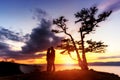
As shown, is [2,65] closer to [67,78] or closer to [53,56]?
[53,56]

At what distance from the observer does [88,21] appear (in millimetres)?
43188

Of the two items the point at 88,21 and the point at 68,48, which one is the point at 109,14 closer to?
the point at 88,21

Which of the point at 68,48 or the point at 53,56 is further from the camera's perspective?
the point at 68,48

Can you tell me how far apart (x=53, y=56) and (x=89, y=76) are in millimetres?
5306

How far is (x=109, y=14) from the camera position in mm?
44469

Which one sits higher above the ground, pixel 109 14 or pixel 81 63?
pixel 109 14

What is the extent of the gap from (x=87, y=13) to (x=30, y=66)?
15422mm

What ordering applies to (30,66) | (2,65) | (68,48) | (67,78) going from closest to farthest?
(67,78) < (2,65) < (68,48) < (30,66)

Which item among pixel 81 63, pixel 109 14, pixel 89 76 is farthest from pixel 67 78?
pixel 109 14

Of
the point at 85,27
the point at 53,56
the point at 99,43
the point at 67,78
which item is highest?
the point at 85,27

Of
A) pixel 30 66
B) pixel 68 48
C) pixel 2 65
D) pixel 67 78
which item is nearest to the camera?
pixel 67 78

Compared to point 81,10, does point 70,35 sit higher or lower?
lower

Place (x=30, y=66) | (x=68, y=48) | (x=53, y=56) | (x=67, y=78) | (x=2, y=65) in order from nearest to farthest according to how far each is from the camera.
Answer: (x=67, y=78), (x=53, y=56), (x=2, y=65), (x=68, y=48), (x=30, y=66)

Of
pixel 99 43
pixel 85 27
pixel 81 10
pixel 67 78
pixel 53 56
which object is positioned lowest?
pixel 67 78
